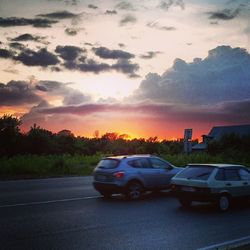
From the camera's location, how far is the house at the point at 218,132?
9162 centimetres

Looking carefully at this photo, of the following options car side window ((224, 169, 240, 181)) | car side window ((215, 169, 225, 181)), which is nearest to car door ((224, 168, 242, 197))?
car side window ((224, 169, 240, 181))

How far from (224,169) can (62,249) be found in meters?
7.21

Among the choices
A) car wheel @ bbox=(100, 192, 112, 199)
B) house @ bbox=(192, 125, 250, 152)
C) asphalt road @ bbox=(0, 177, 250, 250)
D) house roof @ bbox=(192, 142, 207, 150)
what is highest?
house @ bbox=(192, 125, 250, 152)

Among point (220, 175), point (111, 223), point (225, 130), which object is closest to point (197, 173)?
point (220, 175)

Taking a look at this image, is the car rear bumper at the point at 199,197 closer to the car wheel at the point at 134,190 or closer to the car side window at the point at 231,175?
the car side window at the point at 231,175

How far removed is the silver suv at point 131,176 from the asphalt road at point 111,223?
1.44 feet

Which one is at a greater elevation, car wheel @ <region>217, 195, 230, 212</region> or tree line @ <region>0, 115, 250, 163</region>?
tree line @ <region>0, 115, 250, 163</region>

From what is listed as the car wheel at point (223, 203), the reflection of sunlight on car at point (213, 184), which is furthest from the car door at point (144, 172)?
the car wheel at point (223, 203)

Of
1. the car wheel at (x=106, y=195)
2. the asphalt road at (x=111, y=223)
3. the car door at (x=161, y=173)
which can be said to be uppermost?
the car door at (x=161, y=173)

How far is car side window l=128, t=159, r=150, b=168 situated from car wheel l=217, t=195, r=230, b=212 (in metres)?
3.87

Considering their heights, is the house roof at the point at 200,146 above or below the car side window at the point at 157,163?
above

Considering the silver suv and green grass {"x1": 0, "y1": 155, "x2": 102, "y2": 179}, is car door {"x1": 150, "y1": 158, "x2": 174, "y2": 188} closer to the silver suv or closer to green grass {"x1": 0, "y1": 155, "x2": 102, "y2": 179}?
the silver suv

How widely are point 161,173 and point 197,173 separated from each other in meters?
3.04

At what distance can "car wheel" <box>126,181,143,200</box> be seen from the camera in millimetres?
16844
